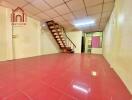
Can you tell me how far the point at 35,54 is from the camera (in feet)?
17.9

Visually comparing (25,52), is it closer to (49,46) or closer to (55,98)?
(49,46)

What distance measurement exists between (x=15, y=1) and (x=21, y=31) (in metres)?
1.63

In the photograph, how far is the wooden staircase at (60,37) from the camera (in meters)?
6.24

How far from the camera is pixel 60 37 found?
23.2ft

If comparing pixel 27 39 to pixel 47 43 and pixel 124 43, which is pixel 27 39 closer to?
pixel 47 43

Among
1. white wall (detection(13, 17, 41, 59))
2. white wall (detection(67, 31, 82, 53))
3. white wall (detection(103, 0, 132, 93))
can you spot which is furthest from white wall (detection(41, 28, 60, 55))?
white wall (detection(103, 0, 132, 93))

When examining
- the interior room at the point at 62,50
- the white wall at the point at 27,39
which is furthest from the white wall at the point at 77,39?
the white wall at the point at 27,39

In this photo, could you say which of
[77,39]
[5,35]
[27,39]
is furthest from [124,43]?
[77,39]

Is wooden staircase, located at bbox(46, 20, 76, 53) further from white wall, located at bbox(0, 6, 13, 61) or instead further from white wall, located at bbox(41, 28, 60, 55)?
white wall, located at bbox(0, 6, 13, 61)
